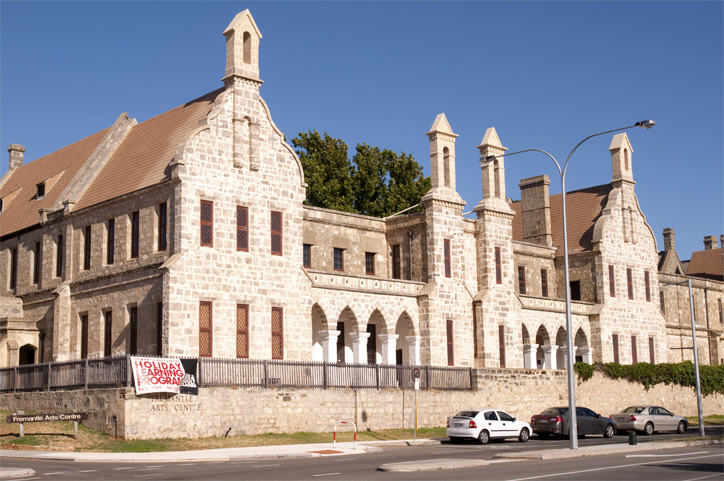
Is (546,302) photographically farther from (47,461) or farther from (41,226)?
(47,461)

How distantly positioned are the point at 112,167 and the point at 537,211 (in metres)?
28.7

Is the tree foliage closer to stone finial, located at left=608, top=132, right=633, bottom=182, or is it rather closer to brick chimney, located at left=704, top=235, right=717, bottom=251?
stone finial, located at left=608, top=132, right=633, bottom=182

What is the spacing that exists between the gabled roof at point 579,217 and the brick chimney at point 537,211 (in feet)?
3.55

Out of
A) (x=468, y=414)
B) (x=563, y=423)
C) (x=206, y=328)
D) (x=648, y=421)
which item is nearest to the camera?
(x=468, y=414)

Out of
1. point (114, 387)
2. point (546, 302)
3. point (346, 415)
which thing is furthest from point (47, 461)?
point (546, 302)

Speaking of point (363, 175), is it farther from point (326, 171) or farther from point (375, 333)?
point (375, 333)

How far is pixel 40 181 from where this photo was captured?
50500mm

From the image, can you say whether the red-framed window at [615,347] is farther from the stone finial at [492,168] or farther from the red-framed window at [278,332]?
the red-framed window at [278,332]

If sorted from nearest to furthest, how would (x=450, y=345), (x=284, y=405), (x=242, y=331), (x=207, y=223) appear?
(x=284, y=405) → (x=207, y=223) → (x=242, y=331) → (x=450, y=345)

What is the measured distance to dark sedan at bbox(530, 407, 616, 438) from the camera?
127 ft

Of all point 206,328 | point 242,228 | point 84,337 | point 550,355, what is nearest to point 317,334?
point 242,228

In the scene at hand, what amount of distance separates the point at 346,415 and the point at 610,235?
27470 millimetres

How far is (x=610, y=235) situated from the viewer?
5788 centimetres

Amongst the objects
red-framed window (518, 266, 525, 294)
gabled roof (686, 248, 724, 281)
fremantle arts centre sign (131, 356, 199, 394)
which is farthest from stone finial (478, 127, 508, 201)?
gabled roof (686, 248, 724, 281)
